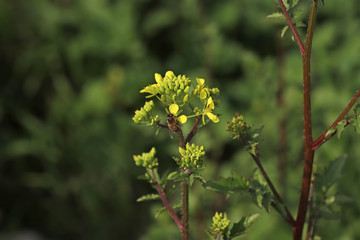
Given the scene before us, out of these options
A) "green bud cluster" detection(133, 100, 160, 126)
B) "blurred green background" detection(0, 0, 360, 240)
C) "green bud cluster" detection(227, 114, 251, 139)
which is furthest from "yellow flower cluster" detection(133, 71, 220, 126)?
"blurred green background" detection(0, 0, 360, 240)

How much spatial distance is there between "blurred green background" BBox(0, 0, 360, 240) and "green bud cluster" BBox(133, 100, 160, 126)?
198cm

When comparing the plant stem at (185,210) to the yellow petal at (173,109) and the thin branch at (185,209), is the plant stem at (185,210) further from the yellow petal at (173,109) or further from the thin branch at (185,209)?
the yellow petal at (173,109)

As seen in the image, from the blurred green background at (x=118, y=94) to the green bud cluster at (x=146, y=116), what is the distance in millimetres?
1982

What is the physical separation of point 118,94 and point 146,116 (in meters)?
3.01

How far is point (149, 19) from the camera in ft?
15.5

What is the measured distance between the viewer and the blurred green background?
12.6 ft

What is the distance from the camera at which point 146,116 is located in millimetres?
1467

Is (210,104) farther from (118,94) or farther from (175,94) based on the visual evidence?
(118,94)

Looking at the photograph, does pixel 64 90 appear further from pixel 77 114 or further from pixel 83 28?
pixel 83 28

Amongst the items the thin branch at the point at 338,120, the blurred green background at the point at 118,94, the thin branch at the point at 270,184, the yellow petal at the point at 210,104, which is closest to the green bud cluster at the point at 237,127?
the thin branch at the point at 270,184

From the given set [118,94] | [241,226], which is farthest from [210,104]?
[118,94]

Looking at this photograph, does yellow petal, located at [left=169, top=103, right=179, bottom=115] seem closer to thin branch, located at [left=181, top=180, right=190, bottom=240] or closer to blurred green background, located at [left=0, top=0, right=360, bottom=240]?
thin branch, located at [left=181, top=180, right=190, bottom=240]

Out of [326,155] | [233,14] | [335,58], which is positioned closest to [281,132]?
[326,155]

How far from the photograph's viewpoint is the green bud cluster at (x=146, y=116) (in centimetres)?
145
